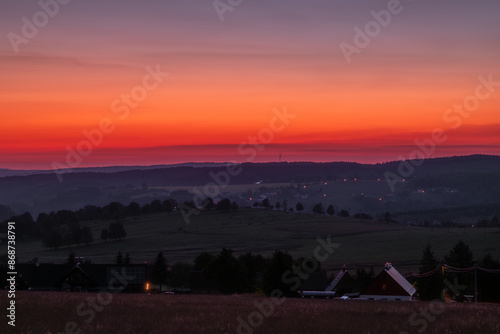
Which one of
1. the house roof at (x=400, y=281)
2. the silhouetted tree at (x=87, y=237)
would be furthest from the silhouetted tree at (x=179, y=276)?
the silhouetted tree at (x=87, y=237)

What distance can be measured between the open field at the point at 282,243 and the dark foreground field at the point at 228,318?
8824cm

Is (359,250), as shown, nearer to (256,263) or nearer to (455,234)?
(455,234)

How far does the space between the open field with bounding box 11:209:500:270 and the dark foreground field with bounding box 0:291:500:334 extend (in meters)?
88.2

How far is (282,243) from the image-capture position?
16662cm

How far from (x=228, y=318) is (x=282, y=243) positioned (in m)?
141

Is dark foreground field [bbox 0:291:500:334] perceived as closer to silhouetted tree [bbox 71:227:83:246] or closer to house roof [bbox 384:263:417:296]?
house roof [bbox 384:263:417:296]

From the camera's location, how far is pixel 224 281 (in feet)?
225

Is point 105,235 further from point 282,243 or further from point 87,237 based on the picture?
point 282,243

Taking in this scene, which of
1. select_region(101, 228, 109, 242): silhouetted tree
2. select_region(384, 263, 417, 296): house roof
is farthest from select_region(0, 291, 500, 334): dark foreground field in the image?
select_region(101, 228, 109, 242): silhouetted tree

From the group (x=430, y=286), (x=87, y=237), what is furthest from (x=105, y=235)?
(x=430, y=286)

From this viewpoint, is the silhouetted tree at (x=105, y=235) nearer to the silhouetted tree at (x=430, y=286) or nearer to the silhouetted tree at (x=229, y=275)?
the silhouetted tree at (x=229, y=275)

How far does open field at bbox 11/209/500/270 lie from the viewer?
457 feet

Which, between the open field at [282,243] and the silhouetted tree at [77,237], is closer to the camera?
the open field at [282,243]

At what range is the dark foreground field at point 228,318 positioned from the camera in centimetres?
2334
